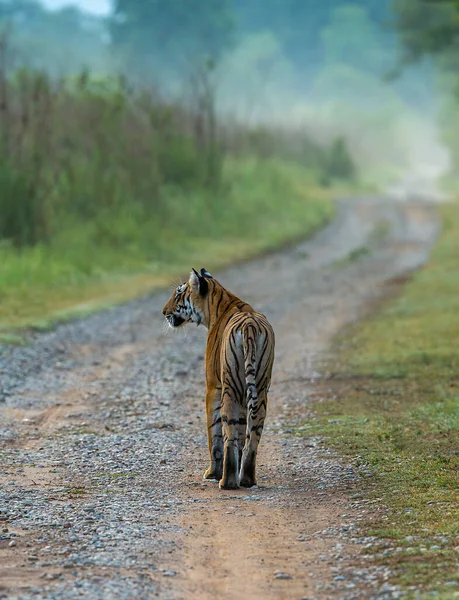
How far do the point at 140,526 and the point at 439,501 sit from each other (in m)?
1.74

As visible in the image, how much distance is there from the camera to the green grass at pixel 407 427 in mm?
5726

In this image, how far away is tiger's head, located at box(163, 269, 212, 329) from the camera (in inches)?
310

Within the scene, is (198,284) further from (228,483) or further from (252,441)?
(228,483)

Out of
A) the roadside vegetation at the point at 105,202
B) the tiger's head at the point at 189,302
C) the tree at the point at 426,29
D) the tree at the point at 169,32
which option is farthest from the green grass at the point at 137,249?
the tree at the point at 169,32

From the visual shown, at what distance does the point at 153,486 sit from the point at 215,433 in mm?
528

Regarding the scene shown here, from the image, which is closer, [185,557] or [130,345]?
[185,557]

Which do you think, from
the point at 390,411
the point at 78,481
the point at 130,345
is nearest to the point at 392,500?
the point at 78,481

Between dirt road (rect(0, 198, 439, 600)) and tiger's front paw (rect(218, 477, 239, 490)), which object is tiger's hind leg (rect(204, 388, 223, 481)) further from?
tiger's front paw (rect(218, 477, 239, 490))

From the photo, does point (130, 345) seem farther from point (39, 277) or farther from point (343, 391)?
point (39, 277)

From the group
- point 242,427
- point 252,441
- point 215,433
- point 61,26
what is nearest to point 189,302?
point 215,433

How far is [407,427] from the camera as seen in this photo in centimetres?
889

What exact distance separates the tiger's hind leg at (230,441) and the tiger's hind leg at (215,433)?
193 mm

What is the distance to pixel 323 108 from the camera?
290 ft

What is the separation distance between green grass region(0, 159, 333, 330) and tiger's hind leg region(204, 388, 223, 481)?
713 centimetres
